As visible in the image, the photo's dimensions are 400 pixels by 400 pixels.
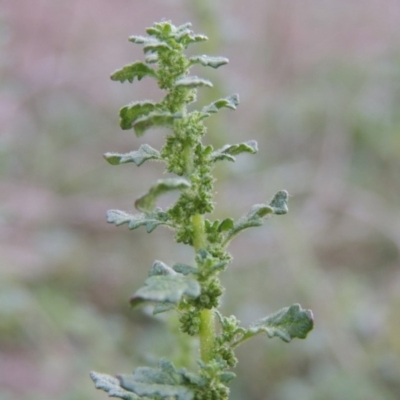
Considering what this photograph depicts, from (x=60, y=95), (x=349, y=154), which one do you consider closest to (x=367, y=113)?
(x=349, y=154)

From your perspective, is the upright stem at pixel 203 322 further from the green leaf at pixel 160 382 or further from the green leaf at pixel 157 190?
the green leaf at pixel 157 190

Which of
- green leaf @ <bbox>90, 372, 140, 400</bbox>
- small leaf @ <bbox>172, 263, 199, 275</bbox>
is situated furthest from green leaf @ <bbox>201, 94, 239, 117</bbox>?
green leaf @ <bbox>90, 372, 140, 400</bbox>

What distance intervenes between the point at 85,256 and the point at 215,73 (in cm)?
224

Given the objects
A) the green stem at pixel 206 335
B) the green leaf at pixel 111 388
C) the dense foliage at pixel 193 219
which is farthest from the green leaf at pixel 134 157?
the green leaf at pixel 111 388

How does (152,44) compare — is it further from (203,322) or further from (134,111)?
(203,322)

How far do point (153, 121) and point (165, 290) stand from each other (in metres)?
0.33

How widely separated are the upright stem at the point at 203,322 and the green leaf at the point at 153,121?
9.3 inches

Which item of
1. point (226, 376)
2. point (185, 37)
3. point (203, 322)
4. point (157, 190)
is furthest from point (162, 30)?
point (226, 376)

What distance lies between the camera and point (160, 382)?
1.37 m

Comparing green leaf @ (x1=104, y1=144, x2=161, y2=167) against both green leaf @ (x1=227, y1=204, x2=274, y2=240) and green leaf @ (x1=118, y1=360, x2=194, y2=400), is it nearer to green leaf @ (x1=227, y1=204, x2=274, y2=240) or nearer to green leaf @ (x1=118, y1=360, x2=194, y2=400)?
green leaf @ (x1=227, y1=204, x2=274, y2=240)

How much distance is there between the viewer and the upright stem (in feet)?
4.94

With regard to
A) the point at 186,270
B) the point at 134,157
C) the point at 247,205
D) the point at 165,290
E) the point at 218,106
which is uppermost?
the point at 247,205

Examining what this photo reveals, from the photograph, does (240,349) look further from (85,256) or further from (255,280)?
(85,256)

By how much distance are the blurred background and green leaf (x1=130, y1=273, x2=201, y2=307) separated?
4.51 ft
